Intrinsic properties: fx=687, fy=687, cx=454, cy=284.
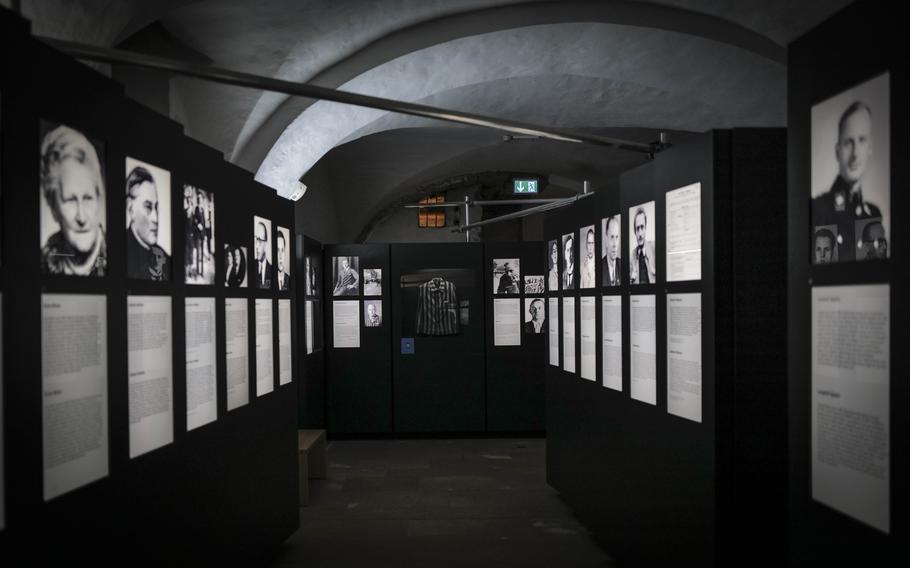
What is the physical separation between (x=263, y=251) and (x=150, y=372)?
1723mm

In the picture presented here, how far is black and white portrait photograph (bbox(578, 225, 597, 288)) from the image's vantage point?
524cm

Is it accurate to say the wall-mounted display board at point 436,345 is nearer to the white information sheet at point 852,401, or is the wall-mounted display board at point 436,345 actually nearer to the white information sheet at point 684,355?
the white information sheet at point 684,355

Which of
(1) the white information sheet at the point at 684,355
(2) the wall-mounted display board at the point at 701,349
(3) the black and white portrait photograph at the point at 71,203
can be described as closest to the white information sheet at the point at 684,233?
(2) the wall-mounted display board at the point at 701,349

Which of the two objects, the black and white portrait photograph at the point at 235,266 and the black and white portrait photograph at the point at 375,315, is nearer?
the black and white portrait photograph at the point at 235,266

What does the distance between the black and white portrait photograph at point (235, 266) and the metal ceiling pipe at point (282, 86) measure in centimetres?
103

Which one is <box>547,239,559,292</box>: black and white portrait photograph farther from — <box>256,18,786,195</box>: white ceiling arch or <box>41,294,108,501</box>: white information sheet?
<box>41,294,108,501</box>: white information sheet

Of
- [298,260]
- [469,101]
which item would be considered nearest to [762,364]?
[298,260]

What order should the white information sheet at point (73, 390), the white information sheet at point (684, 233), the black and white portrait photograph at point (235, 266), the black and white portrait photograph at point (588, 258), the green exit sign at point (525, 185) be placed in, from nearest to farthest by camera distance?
the white information sheet at point (73, 390) < the white information sheet at point (684, 233) < the black and white portrait photograph at point (235, 266) < the black and white portrait photograph at point (588, 258) < the green exit sign at point (525, 185)

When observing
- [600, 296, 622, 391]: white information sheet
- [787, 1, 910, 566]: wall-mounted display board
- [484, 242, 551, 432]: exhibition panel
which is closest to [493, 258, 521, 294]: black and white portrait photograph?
[484, 242, 551, 432]: exhibition panel

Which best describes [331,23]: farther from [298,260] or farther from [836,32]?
[836,32]

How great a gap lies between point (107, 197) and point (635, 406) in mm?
3306

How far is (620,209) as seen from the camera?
463cm

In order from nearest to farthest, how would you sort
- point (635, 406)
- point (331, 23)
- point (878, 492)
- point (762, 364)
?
point (878, 492) → point (762, 364) → point (635, 406) → point (331, 23)

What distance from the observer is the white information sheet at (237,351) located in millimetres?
4004
